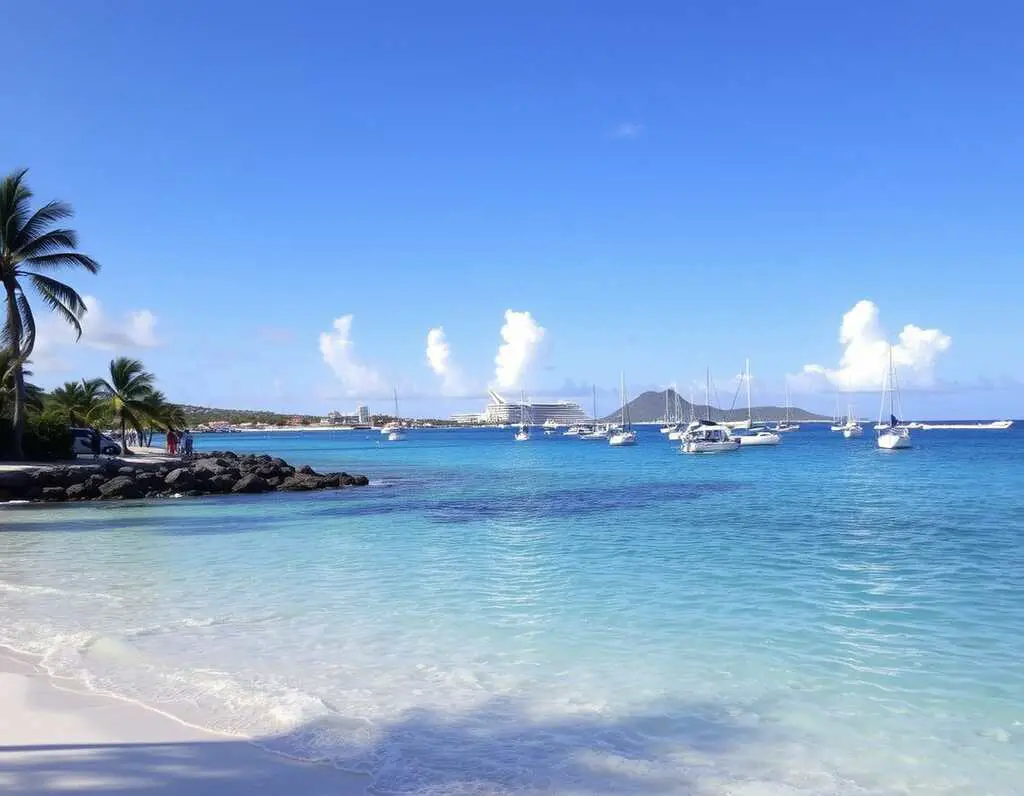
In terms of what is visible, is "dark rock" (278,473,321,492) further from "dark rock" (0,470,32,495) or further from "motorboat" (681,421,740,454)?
"motorboat" (681,421,740,454)

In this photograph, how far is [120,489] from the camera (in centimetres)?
3077

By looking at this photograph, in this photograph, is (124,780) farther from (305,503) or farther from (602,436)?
(602,436)

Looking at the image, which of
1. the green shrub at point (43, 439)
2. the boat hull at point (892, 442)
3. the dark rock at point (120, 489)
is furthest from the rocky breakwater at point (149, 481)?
the boat hull at point (892, 442)

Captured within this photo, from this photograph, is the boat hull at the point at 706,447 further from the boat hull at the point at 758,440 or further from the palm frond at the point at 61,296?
the palm frond at the point at 61,296

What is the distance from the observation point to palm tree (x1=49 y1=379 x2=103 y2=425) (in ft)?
183

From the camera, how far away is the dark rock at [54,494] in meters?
29.6

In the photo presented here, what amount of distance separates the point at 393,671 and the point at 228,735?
2.09m

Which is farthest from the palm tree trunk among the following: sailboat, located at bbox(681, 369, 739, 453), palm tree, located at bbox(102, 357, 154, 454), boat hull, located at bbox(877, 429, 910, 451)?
boat hull, located at bbox(877, 429, 910, 451)

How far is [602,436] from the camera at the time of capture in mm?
131125

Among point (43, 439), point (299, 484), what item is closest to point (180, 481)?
point (299, 484)

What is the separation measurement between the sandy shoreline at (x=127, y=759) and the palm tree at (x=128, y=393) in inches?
2065

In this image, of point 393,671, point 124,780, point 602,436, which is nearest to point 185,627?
point 393,671

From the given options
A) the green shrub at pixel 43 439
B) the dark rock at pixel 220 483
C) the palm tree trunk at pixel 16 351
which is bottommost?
the dark rock at pixel 220 483

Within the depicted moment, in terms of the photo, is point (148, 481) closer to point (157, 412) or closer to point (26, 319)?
point (26, 319)
